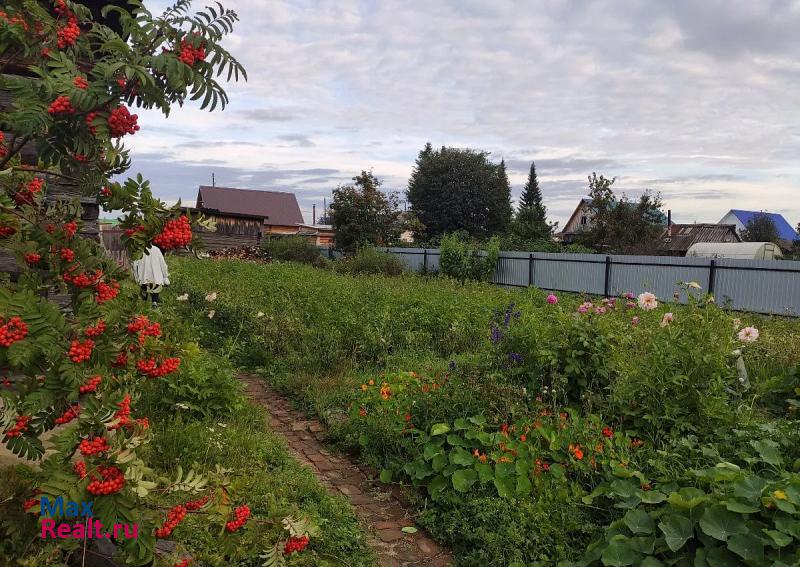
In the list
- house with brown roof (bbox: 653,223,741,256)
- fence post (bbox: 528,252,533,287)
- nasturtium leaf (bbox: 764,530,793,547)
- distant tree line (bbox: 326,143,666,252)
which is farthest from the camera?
house with brown roof (bbox: 653,223,741,256)

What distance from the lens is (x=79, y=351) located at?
5.71ft

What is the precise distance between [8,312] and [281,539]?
1.25 meters

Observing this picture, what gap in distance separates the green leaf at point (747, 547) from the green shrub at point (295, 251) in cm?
2277

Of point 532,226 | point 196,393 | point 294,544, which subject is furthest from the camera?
point 532,226

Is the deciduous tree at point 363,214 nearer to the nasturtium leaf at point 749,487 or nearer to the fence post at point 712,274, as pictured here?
the fence post at point 712,274

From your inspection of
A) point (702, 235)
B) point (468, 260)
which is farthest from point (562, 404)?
point (702, 235)

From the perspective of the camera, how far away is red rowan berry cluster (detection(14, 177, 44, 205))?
7.16 feet

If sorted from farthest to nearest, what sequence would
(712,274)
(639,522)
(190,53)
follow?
1. (712,274)
2. (639,522)
3. (190,53)

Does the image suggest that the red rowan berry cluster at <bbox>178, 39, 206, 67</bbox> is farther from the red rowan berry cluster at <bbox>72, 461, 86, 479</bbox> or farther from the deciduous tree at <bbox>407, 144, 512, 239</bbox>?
the deciduous tree at <bbox>407, 144, 512, 239</bbox>

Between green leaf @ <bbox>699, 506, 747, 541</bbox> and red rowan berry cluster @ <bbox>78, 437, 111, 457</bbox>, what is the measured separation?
2434mm

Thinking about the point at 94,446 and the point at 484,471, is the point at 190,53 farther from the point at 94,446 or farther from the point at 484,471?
the point at 484,471

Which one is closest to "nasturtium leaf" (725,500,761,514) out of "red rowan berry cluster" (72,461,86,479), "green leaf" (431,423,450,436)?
"green leaf" (431,423,450,436)

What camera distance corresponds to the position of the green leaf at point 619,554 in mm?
2643

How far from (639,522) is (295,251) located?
23596 millimetres
